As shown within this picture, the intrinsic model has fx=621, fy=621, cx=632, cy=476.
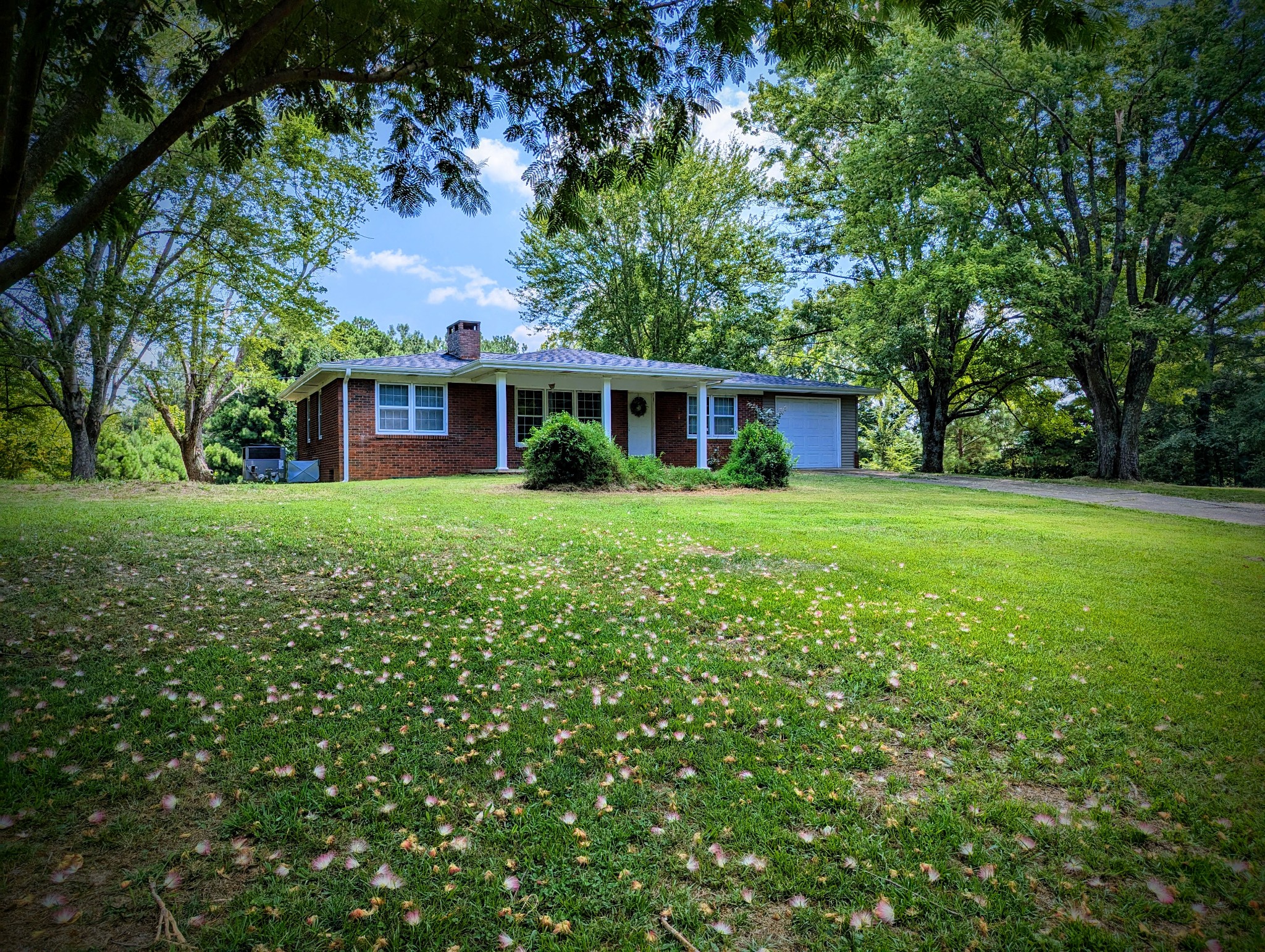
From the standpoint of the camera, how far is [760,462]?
13.2 m

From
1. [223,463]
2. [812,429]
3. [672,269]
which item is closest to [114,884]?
[812,429]

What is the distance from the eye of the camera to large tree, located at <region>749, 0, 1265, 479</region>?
46.5 feet

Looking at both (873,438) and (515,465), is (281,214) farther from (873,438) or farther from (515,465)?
(873,438)

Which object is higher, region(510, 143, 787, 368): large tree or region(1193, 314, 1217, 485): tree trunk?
region(510, 143, 787, 368): large tree

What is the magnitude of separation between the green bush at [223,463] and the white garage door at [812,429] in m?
22.5

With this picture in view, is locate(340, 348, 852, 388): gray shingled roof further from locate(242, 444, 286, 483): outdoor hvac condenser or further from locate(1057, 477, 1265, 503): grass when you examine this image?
locate(1057, 477, 1265, 503): grass

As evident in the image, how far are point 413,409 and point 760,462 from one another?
30.9 ft

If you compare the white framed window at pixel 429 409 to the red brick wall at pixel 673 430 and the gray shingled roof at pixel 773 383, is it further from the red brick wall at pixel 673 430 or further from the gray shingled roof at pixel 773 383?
the gray shingled roof at pixel 773 383

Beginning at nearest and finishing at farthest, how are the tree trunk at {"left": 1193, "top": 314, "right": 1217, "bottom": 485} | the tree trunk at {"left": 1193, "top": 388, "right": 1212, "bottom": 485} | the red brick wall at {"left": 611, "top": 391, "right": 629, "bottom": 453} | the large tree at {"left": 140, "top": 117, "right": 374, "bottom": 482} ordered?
the large tree at {"left": 140, "top": 117, "right": 374, "bottom": 482} < the tree trunk at {"left": 1193, "top": 314, "right": 1217, "bottom": 485} < the red brick wall at {"left": 611, "top": 391, "right": 629, "bottom": 453} < the tree trunk at {"left": 1193, "top": 388, "right": 1212, "bottom": 485}

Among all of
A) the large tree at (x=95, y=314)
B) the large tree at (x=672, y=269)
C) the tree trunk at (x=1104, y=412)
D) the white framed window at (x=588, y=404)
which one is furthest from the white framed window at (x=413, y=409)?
the tree trunk at (x=1104, y=412)

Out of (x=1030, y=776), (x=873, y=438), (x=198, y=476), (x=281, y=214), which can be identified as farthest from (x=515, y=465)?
(x=873, y=438)

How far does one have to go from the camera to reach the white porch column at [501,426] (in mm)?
15805

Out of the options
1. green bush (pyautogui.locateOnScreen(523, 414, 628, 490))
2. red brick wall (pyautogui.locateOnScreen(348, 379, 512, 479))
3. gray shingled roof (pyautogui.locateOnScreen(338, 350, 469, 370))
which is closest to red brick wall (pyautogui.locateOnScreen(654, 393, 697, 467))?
red brick wall (pyautogui.locateOnScreen(348, 379, 512, 479))

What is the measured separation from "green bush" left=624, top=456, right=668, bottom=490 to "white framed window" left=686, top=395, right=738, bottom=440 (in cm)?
817
